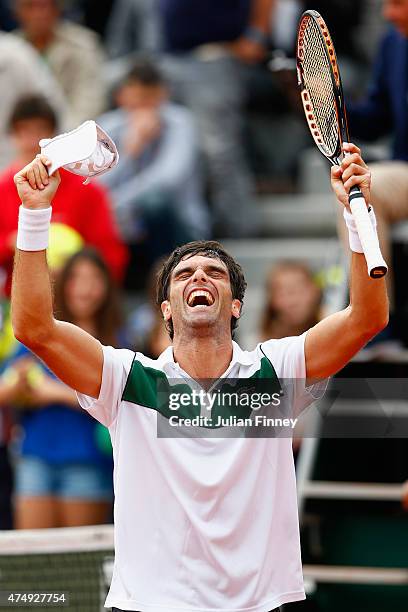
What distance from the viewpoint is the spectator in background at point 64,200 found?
7938 mm

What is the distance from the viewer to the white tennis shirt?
13.8ft

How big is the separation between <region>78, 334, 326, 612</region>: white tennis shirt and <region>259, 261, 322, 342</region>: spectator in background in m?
2.91

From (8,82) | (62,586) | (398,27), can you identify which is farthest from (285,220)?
(62,586)

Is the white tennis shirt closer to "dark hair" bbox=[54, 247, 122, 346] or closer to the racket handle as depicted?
the racket handle

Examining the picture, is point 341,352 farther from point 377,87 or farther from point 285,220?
point 285,220

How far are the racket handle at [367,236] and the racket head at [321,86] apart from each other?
0.35 metres

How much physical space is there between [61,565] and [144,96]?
3825mm

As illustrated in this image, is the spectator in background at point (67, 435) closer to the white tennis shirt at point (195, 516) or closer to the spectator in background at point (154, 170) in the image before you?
the spectator in background at point (154, 170)

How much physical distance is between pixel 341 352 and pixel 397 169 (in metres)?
2.73

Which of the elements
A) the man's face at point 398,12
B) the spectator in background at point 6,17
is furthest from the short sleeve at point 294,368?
the spectator in background at point 6,17

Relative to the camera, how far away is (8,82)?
30.2 ft

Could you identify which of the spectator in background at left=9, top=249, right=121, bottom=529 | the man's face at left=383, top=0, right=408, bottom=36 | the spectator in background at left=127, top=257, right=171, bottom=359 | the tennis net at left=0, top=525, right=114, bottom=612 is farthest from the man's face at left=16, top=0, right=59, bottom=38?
the tennis net at left=0, top=525, right=114, bottom=612

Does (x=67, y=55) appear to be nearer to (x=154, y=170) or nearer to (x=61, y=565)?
(x=154, y=170)

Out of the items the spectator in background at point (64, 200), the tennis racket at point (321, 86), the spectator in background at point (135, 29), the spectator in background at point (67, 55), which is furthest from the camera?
the spectator in background at point (135, 29)
